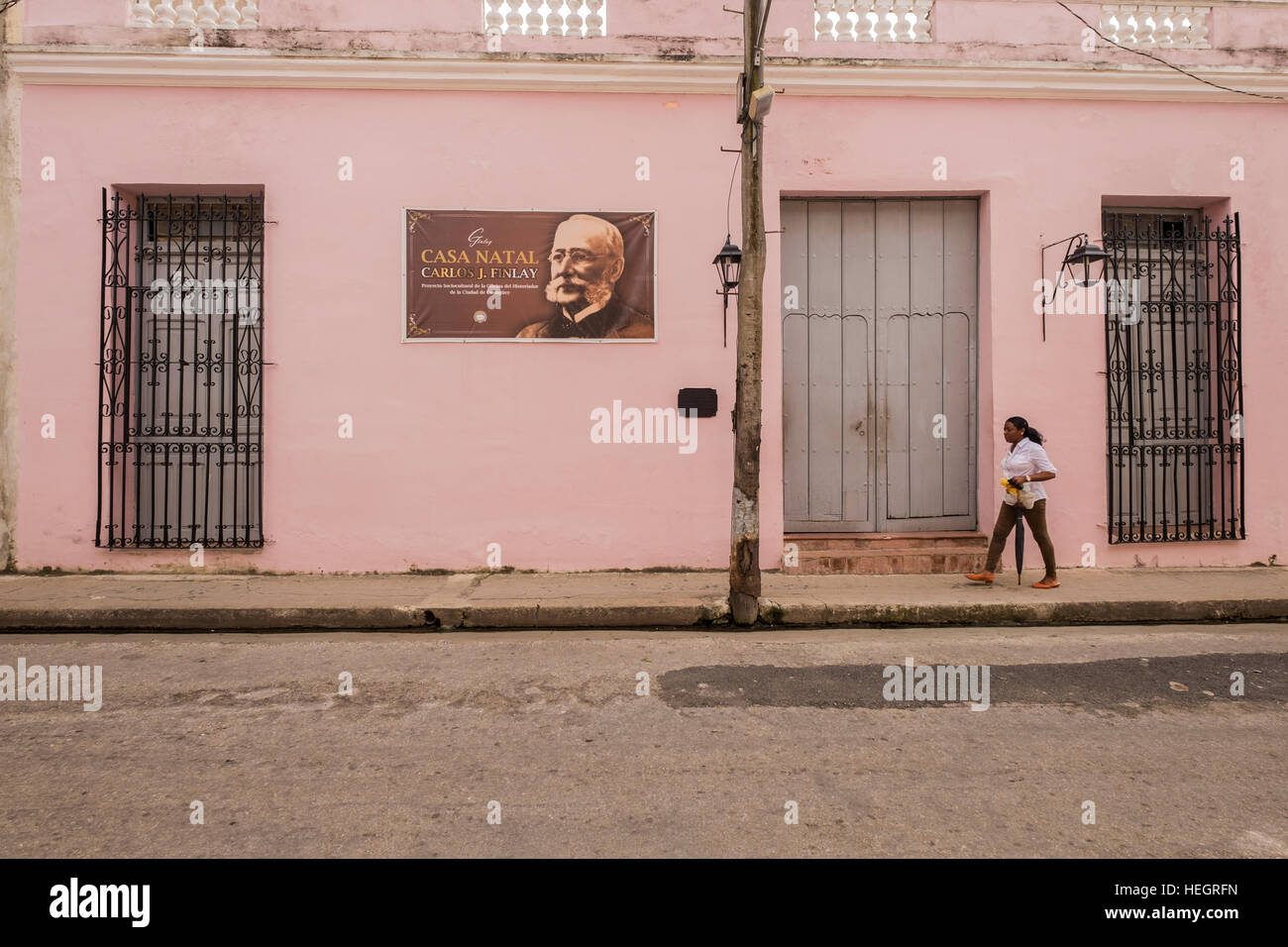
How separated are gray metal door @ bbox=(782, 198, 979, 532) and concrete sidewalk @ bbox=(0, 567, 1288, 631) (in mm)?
1336

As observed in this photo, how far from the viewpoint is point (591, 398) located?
30.7 ft

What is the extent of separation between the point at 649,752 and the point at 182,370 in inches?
297

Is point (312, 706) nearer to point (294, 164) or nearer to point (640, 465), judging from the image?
point (640, 465)

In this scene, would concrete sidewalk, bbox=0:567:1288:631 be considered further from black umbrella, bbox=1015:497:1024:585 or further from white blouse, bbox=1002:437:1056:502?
white blouse, bbox=1002:437:1056:502

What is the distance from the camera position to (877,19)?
31.5 ft

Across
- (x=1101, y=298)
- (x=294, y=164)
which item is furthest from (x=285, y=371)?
(x=1101, y=298)

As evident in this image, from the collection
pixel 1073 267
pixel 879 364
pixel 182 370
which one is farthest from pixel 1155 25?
pixel 182 370

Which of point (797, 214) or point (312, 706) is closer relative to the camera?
point (312, 706)

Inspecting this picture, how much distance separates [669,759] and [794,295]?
6757mm

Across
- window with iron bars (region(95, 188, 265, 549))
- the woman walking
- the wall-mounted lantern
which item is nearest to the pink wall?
window with iron bars (region(95, 188, 265, 549))

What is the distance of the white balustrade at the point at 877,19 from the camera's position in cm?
955

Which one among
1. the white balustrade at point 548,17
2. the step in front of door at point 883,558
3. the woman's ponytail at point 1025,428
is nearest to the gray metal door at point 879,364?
the step in front of door at point 883,558

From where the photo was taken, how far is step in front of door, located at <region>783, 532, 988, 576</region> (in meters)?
9.28

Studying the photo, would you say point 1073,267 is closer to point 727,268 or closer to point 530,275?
point 727,268
